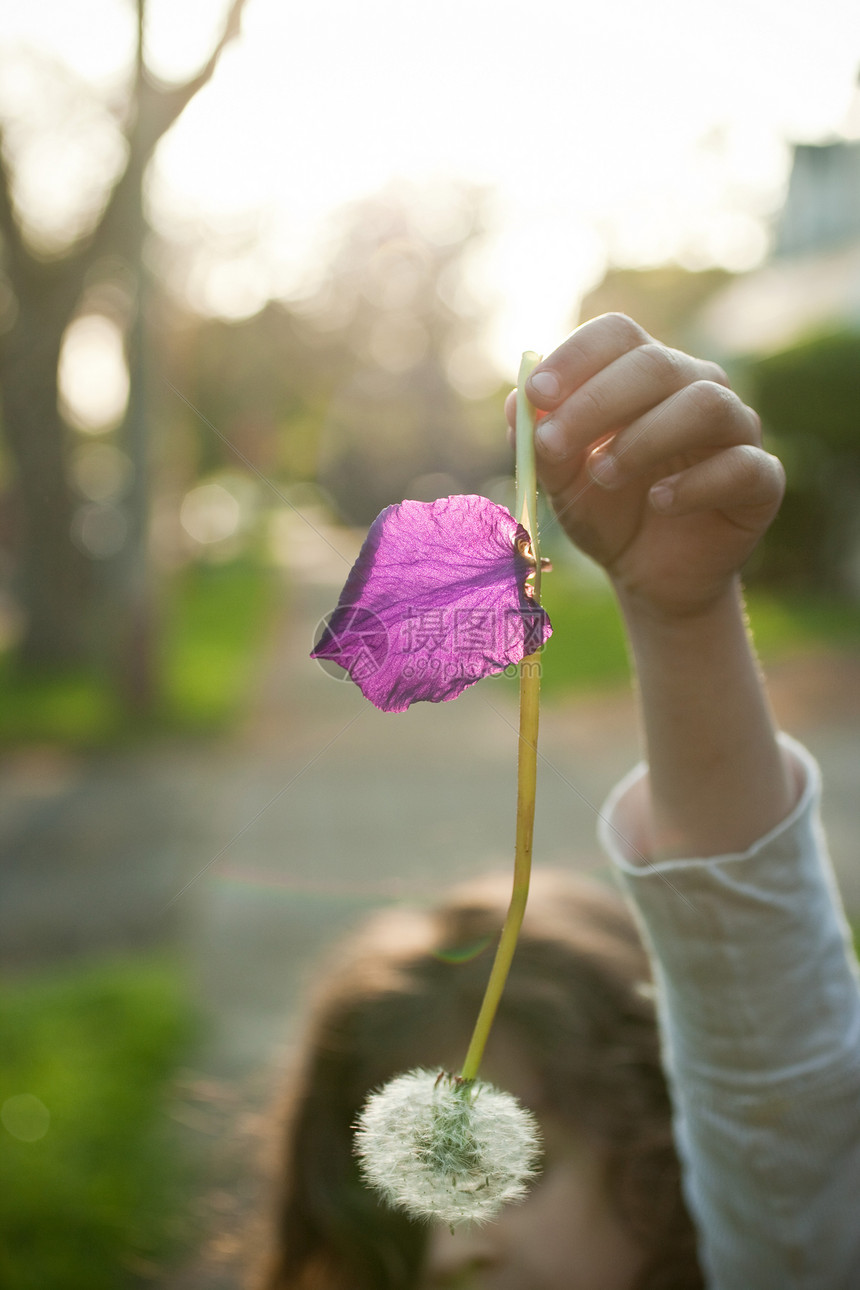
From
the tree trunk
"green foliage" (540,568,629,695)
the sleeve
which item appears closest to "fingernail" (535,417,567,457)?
the sleeve

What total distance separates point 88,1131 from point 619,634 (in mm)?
5775

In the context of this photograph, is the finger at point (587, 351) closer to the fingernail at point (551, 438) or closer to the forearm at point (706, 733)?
the fingernail at point (551, 438)

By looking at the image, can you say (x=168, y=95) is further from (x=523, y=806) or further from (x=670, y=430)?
(x=523, y=806)

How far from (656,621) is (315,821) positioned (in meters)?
5.66

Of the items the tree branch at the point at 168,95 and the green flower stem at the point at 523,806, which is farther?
the tree branch at the point at 168,95

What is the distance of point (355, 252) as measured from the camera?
10.2 m

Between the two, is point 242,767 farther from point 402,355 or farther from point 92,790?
point 402,355

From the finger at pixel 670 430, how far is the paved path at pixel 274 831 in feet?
5.84

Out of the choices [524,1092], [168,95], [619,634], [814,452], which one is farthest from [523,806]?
[814,452]

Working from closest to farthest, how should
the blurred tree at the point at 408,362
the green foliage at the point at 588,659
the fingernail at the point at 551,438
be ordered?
the fingernail at the point at 551,438 < the blurred tree at the point at 408,362 < the green foliage at the point at 588,659

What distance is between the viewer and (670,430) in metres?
0.80

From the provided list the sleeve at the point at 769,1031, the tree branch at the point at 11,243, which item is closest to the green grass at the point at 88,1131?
the sleeve at the point at 769,1031

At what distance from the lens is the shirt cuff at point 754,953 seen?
4.20 feet

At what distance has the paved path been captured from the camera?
4027mm
